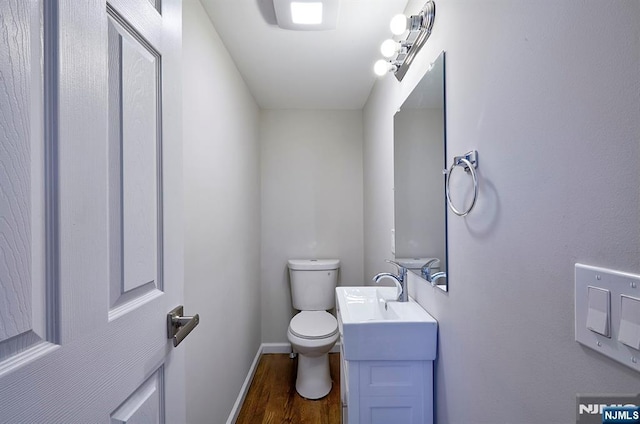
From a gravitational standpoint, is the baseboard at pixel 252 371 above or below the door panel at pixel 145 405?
below

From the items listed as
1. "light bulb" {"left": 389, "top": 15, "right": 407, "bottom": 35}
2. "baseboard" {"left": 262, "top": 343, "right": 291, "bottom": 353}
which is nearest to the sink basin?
"light bulb" {"left": 389, "top": 15, "right": 407, "bottom": 35}

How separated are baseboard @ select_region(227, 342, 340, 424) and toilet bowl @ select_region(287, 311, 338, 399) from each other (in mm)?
373

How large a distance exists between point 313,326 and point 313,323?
0.18 feet

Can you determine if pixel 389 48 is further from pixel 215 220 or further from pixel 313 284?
pixel 313 284

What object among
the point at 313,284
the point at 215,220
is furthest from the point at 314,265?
the point at 215,220

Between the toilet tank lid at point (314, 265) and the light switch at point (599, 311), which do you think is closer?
the light switch at point (599, 311)

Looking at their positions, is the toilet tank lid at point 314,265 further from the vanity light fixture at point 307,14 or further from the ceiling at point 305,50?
the vanity light fixture at point 307,14

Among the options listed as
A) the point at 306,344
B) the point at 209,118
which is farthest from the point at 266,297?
the point at 209,118

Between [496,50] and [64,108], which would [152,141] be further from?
[496,50]

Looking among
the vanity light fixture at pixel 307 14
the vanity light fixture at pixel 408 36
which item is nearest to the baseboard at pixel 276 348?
the vanity light fixture at pixel 408 36

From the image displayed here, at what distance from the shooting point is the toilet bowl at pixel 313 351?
1.99m

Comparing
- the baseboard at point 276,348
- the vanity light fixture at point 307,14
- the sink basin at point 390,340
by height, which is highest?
the vanity light fixture at point 307,14

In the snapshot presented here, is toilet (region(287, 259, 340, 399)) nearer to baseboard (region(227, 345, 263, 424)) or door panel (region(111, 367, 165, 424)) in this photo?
baseboard (region(227, 345, 263, 424))

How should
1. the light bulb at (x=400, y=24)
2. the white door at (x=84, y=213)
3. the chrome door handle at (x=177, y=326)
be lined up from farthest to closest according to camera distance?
the light bulb at (x=400, y=24), the chrome door handle at (x=177, y=326), the white door at (x=84, y=213)
